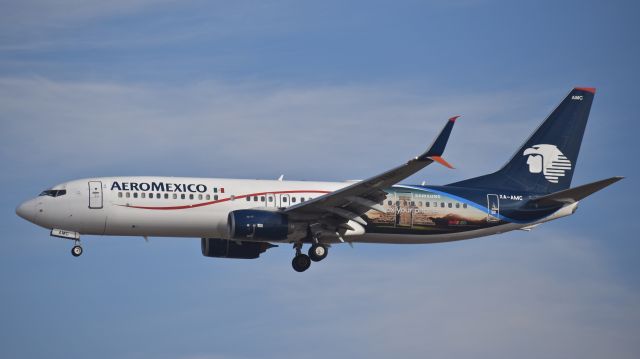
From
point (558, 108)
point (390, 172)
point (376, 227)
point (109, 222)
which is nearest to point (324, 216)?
point (376, 227)

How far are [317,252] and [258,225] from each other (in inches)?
169

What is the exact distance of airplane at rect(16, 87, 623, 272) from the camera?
57188 mm

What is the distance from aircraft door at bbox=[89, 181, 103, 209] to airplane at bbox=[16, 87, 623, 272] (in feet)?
0.16

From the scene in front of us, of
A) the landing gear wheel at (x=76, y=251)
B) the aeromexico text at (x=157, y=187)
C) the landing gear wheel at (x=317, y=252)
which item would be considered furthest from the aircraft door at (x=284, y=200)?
the landing gear wheel at (x=76, y=251)

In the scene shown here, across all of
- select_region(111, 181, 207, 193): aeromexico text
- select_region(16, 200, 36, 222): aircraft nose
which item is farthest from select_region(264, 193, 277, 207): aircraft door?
select_region(16, 200, 36, 222): aircraft nose

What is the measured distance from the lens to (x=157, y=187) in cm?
5791

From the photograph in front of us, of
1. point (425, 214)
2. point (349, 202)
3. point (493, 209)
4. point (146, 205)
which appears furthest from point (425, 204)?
point (146, 205)

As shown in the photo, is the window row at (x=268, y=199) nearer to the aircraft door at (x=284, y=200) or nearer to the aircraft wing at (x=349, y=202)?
the aircraft door at (x=284, y=200)

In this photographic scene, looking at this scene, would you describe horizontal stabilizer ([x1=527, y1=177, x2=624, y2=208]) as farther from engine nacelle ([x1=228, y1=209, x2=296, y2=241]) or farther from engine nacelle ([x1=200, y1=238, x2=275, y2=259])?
engine nacelle ([x1=200, y1=238, x2=275, y2=259])

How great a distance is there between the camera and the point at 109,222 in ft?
188

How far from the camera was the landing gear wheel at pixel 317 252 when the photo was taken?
5966 cm

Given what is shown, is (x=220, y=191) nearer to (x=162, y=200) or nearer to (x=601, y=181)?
(x=162, y=200)

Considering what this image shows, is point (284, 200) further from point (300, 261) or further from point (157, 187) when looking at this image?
point (157, 187)

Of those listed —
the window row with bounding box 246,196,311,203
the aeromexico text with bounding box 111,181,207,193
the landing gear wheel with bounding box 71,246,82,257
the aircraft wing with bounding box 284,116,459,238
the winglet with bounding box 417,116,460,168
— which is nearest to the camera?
the winglet with bounding box 417,116,460,168
